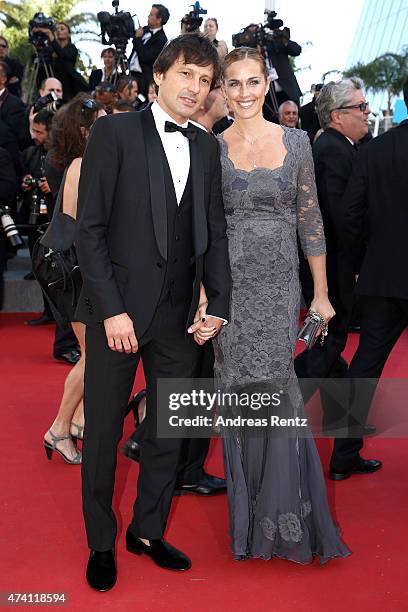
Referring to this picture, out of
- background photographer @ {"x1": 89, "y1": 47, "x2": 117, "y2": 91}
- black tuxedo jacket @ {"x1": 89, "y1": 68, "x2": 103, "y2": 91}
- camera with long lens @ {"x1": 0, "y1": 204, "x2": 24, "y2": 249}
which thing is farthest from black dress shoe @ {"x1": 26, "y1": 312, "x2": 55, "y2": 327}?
black tuxedo jacket @ {"x1": 89, "y1": 68, "x2": 103, "y2": 91}

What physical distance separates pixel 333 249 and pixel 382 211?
52 cm

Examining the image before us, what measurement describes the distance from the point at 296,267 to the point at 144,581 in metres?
1.18

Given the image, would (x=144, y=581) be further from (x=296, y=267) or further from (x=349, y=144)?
(x=349, y=144)

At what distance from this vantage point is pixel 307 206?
294 cm

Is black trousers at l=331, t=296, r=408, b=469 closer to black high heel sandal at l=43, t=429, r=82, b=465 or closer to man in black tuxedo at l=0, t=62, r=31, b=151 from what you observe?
black high heel sandal at l=43, t=429, r=82, b=465

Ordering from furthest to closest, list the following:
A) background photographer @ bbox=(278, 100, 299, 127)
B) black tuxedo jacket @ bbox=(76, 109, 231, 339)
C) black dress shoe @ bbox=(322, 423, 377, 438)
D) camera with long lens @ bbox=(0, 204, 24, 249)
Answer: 1. background photographer @ bbox=(278, 100, 299, 127)
2. camera with long lens @ bbox=(0, 204, 24, 249)
3. black dress shoe @ bbox=(322, 423, 377, 438)
4. black tuxedo jacket @ bbox=(76, 109, 231, 339)

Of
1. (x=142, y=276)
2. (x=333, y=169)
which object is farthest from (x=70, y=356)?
(x=142, y=276)

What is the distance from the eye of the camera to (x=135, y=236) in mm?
2549

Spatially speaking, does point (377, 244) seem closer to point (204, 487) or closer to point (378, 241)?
point (378, 241)

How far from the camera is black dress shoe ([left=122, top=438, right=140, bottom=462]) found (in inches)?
151

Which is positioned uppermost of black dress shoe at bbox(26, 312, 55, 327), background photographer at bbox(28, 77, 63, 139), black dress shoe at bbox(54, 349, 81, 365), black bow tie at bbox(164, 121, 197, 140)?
background photographer at bbox(28, 77, 63, 139)

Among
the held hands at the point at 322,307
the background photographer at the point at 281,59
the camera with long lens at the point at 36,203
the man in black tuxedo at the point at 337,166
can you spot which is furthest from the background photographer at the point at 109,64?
the held hands at the point at 322,307

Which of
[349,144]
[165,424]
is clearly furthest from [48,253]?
[349,144]

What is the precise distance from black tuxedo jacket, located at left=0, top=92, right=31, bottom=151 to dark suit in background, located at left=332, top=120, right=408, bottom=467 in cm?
507
